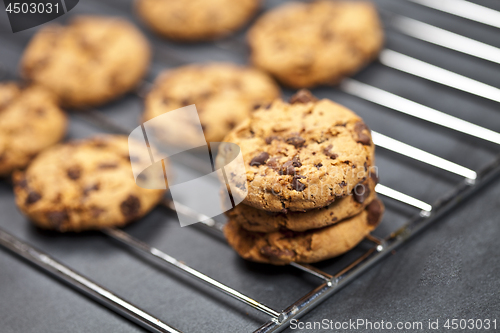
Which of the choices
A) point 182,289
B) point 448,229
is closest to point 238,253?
point 182,289

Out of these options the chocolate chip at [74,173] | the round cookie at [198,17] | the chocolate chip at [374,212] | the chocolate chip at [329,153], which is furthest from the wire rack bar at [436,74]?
the chocolate chip at [74,173]

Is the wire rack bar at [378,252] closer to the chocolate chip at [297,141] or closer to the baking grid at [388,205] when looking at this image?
the baking grid at [388,205]

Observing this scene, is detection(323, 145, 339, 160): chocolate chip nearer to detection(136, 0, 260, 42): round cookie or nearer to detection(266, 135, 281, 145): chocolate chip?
detection(266, 135, 281, 145): chocolate chip

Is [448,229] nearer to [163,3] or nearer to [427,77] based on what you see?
[427,77]

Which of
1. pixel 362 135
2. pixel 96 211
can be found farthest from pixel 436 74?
pixel 96 211

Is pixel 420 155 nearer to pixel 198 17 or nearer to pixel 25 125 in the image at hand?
pixel 198 17

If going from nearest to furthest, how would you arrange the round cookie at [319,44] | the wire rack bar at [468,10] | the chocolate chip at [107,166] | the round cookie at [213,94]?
the chocolate chip at [107,166] → the round cookie at [213,94] → the round cookie at [319,44] → the wire rack bar at [468,10]

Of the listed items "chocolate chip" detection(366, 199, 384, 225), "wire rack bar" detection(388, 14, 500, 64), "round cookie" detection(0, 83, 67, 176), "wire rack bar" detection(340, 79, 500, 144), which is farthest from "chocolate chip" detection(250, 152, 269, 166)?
"wire rack bar" detection(388, 14, 500, 64)
